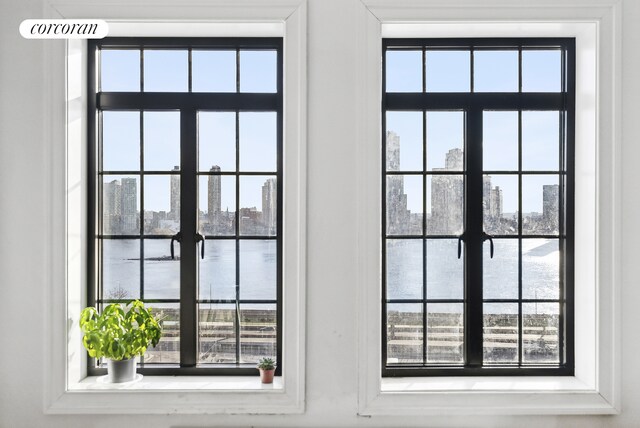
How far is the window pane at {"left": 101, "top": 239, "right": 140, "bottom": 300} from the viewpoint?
2301 millimetres

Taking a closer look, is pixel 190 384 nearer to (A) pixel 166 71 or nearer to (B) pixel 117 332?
(B) pixel 117 332

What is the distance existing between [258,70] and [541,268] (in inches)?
64.6

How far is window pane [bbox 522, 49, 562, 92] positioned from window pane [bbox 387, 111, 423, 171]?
1.77ft

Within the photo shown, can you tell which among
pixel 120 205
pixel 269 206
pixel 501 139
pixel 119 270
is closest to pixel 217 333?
pixel 119 270

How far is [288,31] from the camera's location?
2.06 meters

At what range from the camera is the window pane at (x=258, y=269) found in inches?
91.1

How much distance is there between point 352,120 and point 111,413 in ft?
5.27

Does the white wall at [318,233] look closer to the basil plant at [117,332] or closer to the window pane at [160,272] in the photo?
the basil plant at [117,332]

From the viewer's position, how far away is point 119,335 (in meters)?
2.08

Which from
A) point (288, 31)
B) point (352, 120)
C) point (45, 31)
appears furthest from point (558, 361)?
point (45, 31)

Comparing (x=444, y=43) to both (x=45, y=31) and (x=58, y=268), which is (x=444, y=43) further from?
(x=58, y=268)

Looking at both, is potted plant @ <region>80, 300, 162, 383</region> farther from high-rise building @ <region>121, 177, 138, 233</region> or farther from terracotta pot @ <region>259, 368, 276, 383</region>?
terracotta pot @ <region>259, 368, 276, 383</region>

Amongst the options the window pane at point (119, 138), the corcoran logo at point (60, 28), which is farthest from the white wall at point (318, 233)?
the window pane at point (119, 138)

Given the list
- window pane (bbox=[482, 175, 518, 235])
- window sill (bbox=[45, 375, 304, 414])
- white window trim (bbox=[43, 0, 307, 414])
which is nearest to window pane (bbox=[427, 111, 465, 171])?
window pane (bbox=[482, 175, 518, 235])
